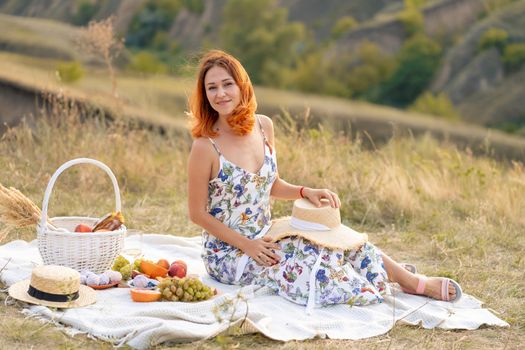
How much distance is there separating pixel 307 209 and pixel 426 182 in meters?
3.25

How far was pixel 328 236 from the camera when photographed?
14.4 feet

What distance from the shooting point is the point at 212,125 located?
183 inches

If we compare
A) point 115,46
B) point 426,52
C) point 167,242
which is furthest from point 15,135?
point 426,52

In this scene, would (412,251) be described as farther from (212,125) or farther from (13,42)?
(13,42)

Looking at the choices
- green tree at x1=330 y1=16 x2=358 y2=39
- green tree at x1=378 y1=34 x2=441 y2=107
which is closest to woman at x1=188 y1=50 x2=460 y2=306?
green tree at x1=378 y1=34 x2=441 y2=107

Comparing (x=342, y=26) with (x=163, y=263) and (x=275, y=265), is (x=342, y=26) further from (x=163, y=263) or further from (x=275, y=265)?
(x=275, y=265)

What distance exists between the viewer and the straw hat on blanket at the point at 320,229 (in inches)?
172

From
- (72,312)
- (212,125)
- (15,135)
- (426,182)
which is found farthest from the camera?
(15,135)

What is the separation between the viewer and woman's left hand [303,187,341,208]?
4544 mm

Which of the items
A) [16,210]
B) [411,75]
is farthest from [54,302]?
[411,75]

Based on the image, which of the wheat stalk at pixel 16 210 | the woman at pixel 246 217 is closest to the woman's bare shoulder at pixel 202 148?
the woman at pixel 246 217

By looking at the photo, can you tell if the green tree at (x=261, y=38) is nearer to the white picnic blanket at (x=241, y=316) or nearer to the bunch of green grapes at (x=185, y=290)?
the white picnic blanket at (x=241, y=316)

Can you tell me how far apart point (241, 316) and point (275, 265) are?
2.05ft

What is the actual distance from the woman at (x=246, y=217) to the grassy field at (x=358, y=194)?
610 millimetres
